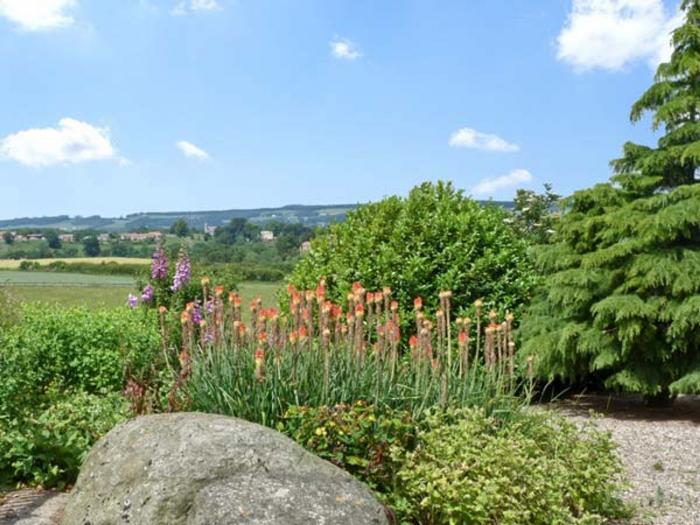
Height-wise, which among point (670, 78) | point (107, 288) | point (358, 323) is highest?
point (670, 78)

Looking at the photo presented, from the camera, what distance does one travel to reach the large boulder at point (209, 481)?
319cm

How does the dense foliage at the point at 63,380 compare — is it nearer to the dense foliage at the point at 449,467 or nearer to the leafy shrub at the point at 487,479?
the dense foliage at the point at 449,467

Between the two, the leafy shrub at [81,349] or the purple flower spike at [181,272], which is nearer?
the leafy shrub at [81,349]

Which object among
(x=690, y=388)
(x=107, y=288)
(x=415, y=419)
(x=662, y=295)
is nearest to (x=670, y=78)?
(x=662, y=295)

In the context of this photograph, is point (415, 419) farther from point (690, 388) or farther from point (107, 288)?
point (107, 288)

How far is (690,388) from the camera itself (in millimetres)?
7996

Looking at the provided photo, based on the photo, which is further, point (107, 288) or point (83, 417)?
point (107, 288)

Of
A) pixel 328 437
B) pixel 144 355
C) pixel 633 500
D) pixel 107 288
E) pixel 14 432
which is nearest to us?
pixel 328 437

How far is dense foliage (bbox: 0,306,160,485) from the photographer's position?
4902 mm

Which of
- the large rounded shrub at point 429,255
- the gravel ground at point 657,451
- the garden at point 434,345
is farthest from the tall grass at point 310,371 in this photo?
the large rounded shrub at point 429,255

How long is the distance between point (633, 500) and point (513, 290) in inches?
147

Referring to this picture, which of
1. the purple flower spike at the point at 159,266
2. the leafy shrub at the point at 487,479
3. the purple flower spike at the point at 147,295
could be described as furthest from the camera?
the purple flower spike at the point at 159,266

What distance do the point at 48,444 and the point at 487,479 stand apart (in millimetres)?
2773

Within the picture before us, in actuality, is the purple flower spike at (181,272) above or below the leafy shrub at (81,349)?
above
